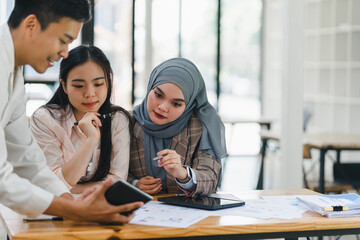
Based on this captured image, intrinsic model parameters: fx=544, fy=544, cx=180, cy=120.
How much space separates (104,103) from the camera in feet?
7.61

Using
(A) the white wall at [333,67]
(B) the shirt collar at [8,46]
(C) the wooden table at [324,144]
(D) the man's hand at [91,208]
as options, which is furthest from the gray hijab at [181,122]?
(A) the white wall at [333,67]

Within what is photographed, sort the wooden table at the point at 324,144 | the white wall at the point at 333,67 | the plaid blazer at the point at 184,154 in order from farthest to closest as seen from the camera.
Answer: the white wall at the point at 333,67, the wooden table at the point at 324,144, the plaid blazer at the point at 184,154

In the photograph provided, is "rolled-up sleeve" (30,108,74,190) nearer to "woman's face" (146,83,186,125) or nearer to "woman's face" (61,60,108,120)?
"woman's face" (61,60,108,120)

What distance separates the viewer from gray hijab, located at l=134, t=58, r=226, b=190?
2297 mm

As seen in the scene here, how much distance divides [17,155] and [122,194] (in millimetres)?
375

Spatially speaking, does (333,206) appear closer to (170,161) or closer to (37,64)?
(170,161)

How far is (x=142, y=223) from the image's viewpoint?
1650mm

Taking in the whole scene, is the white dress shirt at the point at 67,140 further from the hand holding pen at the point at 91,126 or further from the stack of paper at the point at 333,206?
the stack of paper at the point at 333,206

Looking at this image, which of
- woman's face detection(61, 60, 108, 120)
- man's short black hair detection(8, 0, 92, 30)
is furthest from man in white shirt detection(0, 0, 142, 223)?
woman's face detection(61, 60, 108, 120)

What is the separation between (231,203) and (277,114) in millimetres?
7834

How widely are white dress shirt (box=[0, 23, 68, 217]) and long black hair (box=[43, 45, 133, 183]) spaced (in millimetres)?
492

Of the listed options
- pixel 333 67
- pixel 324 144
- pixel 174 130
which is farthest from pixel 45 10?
pixel 333 67

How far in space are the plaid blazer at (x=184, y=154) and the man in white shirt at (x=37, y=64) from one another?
689mm

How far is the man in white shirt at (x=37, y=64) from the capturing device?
Answer: 150 cm
